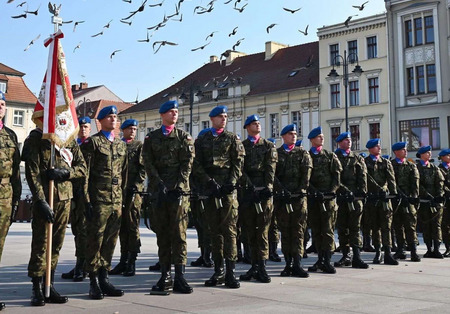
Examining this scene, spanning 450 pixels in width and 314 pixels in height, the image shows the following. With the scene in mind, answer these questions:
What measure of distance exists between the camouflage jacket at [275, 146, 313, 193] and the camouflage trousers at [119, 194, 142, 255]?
2268mm

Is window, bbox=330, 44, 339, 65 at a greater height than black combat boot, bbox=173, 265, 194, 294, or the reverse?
window, bbox=330, 44, 339, 65

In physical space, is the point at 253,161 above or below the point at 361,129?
below

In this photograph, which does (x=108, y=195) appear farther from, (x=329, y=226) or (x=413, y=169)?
(x=413, y=169)

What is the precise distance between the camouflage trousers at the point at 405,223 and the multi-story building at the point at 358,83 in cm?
2828

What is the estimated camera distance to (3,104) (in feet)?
21.3

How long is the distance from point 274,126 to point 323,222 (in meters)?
37.6

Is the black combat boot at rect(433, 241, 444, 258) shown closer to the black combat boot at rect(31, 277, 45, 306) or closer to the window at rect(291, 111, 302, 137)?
the black combat boot at rect(31, 277, 45, 306)

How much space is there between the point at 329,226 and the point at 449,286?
84.4 inches

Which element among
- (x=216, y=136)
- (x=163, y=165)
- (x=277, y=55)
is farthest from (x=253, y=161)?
(x=277, y=55)

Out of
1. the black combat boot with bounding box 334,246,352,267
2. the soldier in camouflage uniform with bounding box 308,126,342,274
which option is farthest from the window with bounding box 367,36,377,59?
the soldier in camouflage uniform with bounding box 308,126,342,274

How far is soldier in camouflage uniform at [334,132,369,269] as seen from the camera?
10.2 metres

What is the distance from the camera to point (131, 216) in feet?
30.9

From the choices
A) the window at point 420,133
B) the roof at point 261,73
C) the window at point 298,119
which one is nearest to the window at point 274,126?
the window at point 298,119

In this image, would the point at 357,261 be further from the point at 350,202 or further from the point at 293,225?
the point at 293,225
